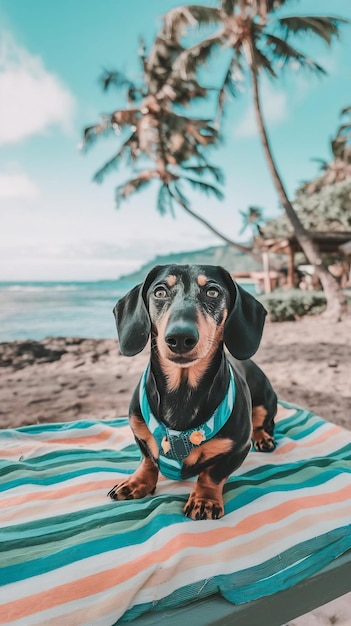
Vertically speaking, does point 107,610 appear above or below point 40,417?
above

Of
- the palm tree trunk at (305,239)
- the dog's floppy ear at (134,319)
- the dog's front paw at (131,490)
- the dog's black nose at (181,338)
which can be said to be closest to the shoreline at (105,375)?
the dog's front paw at (131,490)

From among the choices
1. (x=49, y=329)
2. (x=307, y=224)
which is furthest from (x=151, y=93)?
(x=49, y=329)

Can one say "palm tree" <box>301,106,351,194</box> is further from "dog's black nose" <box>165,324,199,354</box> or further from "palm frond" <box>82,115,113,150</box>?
"dog's black nose" <box>165,324,199,354</box>

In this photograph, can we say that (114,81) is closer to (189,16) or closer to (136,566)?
(189,16)

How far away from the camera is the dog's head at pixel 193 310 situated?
1491 millimetres

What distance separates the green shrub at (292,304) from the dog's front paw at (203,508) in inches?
400

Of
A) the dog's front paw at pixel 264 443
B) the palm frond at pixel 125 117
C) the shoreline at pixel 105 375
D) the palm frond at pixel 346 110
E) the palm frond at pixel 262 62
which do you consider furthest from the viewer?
the palm frond at pixel 346 110

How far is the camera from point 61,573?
136 cm

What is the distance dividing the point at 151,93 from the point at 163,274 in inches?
747

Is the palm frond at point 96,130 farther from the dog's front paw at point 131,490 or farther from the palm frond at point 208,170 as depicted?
the dog's front paw at point 131,490

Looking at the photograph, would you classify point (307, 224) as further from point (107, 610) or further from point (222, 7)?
point (107, 610)

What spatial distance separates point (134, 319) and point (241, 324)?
449mm

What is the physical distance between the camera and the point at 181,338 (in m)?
1.36

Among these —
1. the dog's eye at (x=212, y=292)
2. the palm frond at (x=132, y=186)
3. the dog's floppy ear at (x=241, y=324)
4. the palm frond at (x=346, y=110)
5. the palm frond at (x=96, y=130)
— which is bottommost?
the dog's floppy ear at (x=241, y=324)
